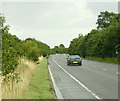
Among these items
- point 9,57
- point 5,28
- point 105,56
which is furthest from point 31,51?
point 105,56

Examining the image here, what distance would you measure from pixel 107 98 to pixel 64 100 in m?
1.69

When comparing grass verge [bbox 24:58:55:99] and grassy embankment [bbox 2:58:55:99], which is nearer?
grassy embankment [bbox 2:58:55:99]

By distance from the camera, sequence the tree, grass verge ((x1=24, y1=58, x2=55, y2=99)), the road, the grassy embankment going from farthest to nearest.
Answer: the tree → the road → grass verge ((x1=24, y1=58, x2=55, y2=99)) → the grassy embankment

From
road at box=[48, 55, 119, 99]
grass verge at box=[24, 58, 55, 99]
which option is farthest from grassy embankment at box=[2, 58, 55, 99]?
road at box=[48, 55, 119, 99]

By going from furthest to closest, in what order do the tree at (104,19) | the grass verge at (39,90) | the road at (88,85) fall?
the tree at (104,19), the road at (88,85), the grass verge at (39,90)

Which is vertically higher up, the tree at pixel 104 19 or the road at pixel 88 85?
the tree at pixel 104 19

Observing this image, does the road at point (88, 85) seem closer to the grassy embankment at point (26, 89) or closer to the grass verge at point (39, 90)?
the grass verge at point (39, 90)

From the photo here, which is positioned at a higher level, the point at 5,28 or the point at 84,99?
the point at 5,28

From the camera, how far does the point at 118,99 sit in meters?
8.36

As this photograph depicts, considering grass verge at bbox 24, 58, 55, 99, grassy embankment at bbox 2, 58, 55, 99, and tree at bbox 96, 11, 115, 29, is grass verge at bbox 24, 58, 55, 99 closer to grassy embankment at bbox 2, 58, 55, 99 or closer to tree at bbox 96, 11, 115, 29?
grassy embankment at bbox 2, 58, 55, 99

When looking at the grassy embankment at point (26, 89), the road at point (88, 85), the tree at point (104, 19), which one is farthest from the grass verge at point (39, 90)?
the tree at point (104, 19)

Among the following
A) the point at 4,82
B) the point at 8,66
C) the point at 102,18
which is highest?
the point at 102,18

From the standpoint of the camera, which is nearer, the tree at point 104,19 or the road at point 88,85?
the road at point 88,85

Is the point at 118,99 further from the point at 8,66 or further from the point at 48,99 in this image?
the point at 8,66
